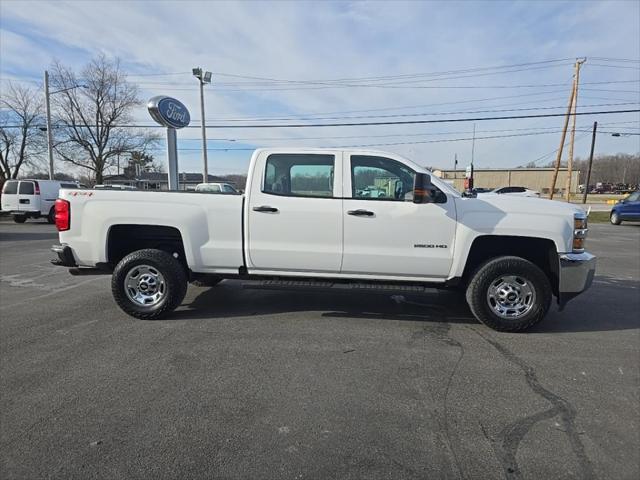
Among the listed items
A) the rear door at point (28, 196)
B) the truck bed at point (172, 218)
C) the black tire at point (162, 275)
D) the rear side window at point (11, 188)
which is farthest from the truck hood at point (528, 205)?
the rear side window at point (11, 188)

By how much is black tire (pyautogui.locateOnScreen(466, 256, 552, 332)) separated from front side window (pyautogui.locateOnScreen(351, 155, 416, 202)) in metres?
1.27

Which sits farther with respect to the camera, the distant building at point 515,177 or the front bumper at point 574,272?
the distant building at point 515,177

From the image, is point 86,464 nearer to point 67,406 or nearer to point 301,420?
point 67,406

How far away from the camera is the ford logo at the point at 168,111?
8206 mm

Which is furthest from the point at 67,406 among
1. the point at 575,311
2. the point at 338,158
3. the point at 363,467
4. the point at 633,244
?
the point at 633,244

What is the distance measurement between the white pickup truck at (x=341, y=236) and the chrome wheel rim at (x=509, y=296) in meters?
0.01

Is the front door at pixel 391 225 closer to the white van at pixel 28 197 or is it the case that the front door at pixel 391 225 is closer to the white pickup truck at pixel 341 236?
the white pickup truck at pixel 341 236

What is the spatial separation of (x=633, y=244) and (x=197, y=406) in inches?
583

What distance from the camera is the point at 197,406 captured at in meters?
2.93

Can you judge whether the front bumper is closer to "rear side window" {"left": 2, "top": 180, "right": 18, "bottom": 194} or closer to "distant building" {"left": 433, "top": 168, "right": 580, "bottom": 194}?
"rear side window" {"left": 2, "top": 180, "right": 18, "bottom": 194}

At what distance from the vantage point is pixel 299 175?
4.76 meters

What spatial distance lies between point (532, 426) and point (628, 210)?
2199 centimetres

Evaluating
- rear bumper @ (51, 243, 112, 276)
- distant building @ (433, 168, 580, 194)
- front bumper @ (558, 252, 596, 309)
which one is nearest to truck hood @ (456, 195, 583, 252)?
front bumper @ (558, 252, 596, 309)

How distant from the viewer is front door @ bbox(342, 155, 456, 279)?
4461mm
